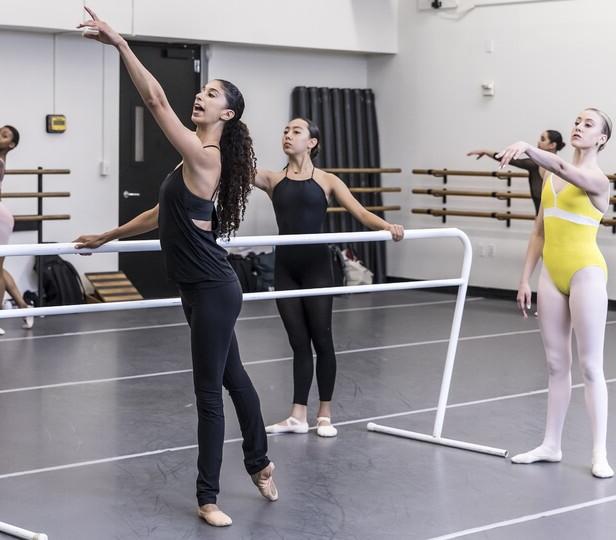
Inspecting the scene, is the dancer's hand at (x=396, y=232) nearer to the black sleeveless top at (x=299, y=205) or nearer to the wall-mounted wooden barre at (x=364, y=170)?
the black sleeveless top at (x=299, y=205)

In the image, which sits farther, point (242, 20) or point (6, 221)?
point (242, 20)

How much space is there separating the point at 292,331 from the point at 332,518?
1.36 m

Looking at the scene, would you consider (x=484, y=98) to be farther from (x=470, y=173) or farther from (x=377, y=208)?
(x=377, y=208)

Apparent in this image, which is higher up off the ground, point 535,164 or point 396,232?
point 535,164

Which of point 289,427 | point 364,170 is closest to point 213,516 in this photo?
point 289,427

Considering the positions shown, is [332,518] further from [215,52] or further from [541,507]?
[215,52]

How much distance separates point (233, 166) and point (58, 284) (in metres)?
5.84

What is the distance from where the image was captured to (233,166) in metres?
3.85

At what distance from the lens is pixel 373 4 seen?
11258mm

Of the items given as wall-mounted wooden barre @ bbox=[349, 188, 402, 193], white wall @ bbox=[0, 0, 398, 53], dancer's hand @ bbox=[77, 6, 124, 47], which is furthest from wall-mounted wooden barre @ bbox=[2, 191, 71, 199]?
dancer's hand @ bbox=[77, 6, 124, 47]

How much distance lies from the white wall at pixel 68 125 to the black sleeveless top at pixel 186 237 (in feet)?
19.4

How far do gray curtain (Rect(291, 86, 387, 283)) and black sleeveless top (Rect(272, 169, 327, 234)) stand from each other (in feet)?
18.9

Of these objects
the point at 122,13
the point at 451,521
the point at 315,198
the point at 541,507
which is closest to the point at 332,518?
the point at 451,521

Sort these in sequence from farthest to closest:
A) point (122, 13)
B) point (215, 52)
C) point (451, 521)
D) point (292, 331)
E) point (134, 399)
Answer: point (215, 52), point (122, 13), point (134, 399), point (292, 331), point (451, 521)
